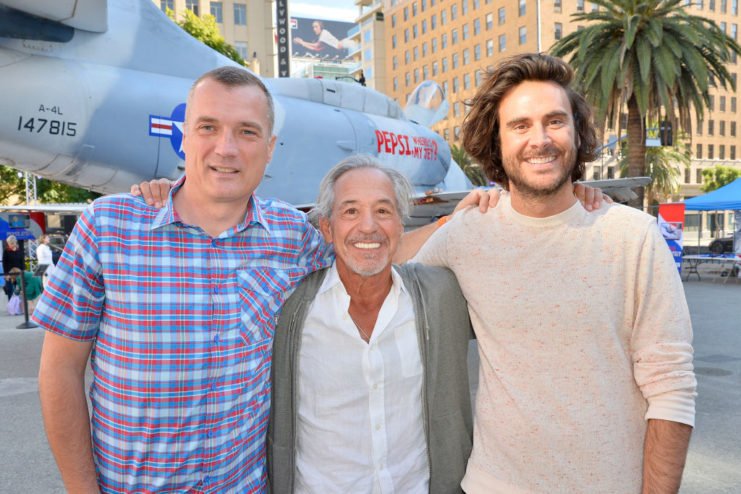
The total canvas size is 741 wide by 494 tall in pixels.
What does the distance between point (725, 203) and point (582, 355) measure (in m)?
17.8

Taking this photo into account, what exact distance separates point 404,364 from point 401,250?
2.74ft

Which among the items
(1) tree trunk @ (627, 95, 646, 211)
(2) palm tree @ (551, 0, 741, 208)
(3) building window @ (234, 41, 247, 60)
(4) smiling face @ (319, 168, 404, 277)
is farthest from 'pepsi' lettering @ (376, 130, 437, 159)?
(3) building window @ (234, 41, 247, 60)

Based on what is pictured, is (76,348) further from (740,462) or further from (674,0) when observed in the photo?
(674,0)

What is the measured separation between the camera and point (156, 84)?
598 centimetres

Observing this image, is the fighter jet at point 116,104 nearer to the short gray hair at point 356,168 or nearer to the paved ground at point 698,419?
the paved ground at point 698,419

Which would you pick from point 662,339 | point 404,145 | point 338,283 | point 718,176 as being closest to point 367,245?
point 338,283

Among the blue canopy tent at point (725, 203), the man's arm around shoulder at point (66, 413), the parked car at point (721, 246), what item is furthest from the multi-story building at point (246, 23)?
the man's arm around shoulder at point (66, 413)

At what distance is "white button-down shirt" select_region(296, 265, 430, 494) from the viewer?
1.99 m

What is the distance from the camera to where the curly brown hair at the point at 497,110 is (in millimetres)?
2037

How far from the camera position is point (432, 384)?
2.07 meters

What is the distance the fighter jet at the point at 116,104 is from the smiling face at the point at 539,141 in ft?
15.0

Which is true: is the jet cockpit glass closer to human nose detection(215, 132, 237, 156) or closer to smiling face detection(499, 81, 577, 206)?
smiling face detection(499, 81, 577, 206)

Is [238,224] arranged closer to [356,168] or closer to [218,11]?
[356,168]

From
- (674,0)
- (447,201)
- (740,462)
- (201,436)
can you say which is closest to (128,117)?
(447,201)
